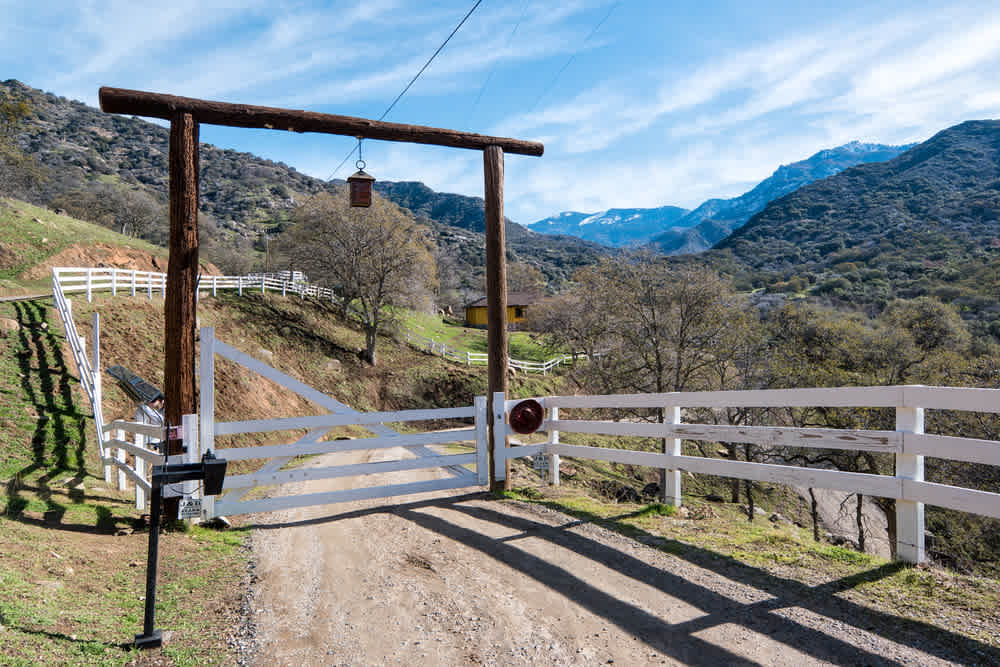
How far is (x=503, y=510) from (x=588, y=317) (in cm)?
2704

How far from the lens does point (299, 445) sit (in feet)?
23.0

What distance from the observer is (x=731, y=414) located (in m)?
20.1

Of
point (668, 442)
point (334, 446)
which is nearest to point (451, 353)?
point (334, 446)

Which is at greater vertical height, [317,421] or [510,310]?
[510,310]

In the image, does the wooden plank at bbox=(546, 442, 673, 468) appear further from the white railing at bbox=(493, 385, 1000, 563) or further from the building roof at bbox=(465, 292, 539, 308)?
the building roof at bbox=(465, 292, 539, 308)

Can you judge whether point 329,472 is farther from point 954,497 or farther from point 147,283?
point 147,283

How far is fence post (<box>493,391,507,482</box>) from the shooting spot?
8445 millimetres

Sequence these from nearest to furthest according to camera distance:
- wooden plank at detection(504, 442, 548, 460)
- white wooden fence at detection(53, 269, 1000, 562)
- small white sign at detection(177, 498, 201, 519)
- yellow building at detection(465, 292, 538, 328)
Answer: white wooden fence at detection(53, 269, 1000, 562), small white sign at detection(177, 498, 201, 519), wooden plank at detection(504, 442, 548, 460), yellow building at detection(465, 292, 538, 328)

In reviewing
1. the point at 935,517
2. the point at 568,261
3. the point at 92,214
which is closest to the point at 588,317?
the point at 935,517

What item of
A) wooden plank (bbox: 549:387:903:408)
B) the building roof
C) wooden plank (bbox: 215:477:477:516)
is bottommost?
wooden plank (bbox: 215:477:477:516)

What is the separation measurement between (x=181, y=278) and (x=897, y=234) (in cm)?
12570

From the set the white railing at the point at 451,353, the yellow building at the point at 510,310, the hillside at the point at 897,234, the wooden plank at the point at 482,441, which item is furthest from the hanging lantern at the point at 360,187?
the yellow building at the point at 510,310

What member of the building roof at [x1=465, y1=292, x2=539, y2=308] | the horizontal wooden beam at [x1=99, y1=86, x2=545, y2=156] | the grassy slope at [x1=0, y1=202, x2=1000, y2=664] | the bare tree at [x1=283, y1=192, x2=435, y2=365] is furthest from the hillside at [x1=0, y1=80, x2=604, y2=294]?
the horizontal wooden beam at [x1=99, y1=86, x2=545, y2=156]

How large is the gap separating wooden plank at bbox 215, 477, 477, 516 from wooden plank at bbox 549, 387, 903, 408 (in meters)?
2.53
